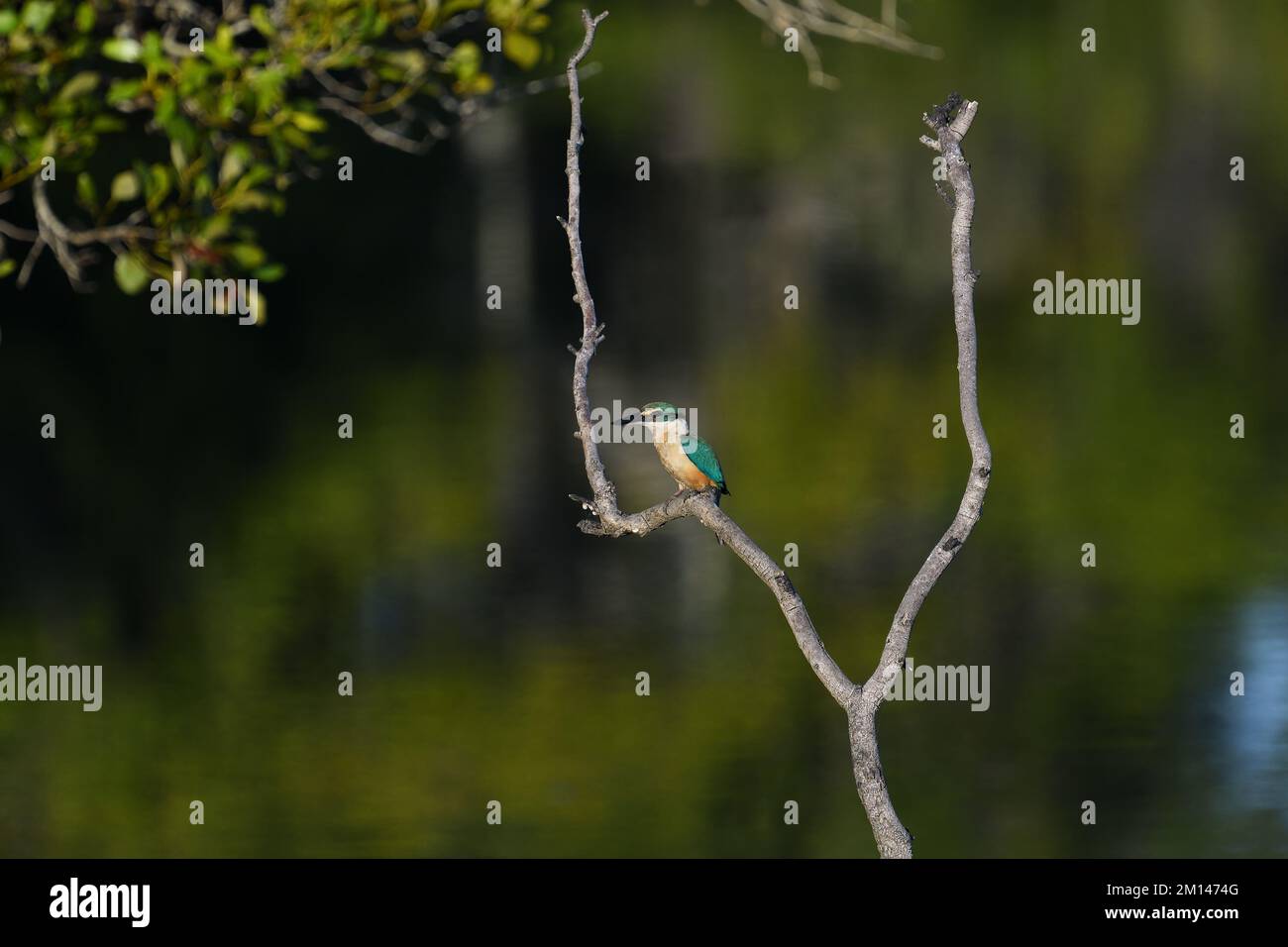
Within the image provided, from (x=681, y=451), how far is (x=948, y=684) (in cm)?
484

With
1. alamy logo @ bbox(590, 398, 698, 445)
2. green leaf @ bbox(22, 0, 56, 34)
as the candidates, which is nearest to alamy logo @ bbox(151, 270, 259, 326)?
green leaf @ bbox(22, 0, 56, 34)

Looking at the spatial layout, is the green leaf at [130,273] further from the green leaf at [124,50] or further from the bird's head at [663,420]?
the bird's head at [663,420]

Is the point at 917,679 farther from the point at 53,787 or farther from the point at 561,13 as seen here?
the point at 561,13

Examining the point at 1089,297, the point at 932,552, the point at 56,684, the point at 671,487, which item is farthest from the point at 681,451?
the point at 1089,297

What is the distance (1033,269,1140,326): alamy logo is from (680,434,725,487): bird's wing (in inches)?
231

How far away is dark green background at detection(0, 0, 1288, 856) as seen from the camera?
8.36m

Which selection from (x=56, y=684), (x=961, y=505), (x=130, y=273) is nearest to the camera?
(x=961, y=505)

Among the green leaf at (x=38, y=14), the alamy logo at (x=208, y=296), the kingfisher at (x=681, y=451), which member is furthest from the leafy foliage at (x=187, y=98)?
the kingfisher at (x=681, y=451)

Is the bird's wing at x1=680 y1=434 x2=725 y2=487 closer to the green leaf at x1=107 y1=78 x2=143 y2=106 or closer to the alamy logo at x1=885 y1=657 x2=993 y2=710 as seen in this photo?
the green leaf at x1=107 y1=78 x2=143 y2=106

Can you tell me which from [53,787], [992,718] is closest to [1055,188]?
[992,718]

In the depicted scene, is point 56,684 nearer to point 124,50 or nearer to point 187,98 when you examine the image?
point 187,98

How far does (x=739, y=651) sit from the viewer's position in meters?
8.91

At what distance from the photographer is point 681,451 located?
15.6ft

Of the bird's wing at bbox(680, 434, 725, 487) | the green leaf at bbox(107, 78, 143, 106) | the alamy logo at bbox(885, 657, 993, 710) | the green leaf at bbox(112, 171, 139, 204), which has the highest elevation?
the green leaf at bbox(107, 78, 143, 106)
